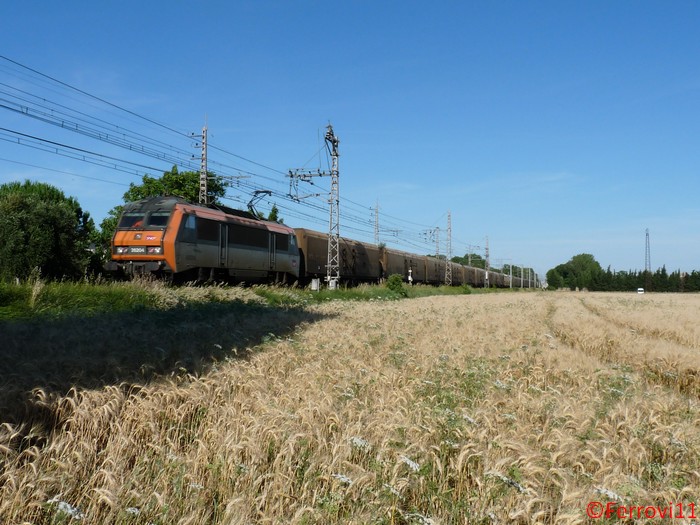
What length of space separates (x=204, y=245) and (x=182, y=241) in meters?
1.28

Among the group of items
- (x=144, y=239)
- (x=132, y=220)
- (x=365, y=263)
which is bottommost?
(x=144, y=239)

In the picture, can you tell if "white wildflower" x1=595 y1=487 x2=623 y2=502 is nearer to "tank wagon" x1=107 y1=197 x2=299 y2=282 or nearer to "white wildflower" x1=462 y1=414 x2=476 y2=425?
"white wildflower" x1=462 y1=414 x2=476 y2=425

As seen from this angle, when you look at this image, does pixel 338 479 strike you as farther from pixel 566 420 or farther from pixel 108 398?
pixel 108 398

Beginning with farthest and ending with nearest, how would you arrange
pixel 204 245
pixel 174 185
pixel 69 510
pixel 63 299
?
pixel 174 185, pixel 204 245, pixel 63 299, pixel 69 510

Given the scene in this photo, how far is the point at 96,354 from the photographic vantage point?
6.72 meters

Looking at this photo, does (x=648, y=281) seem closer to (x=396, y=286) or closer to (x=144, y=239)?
(x=396, y=286)

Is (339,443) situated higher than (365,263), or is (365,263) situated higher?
(365,263)

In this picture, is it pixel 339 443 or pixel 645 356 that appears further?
pixel 645 356

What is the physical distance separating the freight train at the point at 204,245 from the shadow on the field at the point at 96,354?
8900 mm

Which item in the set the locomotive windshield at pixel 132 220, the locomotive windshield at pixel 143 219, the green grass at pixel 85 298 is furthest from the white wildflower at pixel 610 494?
the locomotive windshield at pixel 132 220

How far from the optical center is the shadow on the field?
184 inches

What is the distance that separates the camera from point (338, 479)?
3.21 metres

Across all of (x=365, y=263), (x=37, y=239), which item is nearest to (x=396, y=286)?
(x=365, y=263)

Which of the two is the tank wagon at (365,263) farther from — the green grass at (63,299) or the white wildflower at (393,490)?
the white wildflower at (393,490)
